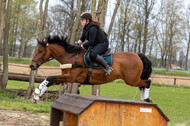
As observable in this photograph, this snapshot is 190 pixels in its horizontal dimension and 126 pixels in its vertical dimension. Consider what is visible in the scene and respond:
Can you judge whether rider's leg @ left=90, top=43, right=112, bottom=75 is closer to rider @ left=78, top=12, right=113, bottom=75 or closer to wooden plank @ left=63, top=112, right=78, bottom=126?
rider @ left=78, top=12, right=113, bottom=75

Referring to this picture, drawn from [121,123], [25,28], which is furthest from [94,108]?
[25,28]

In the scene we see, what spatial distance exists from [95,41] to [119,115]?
1793 millimetres

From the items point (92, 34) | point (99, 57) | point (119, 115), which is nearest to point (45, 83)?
point (99, 57)

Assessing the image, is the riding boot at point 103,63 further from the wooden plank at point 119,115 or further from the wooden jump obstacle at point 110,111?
the wooden plank at point 119,115

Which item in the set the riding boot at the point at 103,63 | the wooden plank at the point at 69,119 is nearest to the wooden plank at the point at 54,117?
the wooden plank at the point at 69,119

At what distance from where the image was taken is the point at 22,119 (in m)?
6.23

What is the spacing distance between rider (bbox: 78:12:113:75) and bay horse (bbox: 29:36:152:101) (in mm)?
204

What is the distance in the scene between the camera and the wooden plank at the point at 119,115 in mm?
4778

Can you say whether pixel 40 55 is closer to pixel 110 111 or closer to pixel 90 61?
pixel 90 61

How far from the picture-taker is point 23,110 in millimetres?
7535

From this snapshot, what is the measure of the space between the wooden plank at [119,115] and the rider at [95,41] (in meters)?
0.98

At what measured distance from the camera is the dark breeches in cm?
569

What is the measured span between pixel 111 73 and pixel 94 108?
4.17 ft

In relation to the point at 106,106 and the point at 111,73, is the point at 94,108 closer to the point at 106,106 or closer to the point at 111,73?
the point at 106,106
